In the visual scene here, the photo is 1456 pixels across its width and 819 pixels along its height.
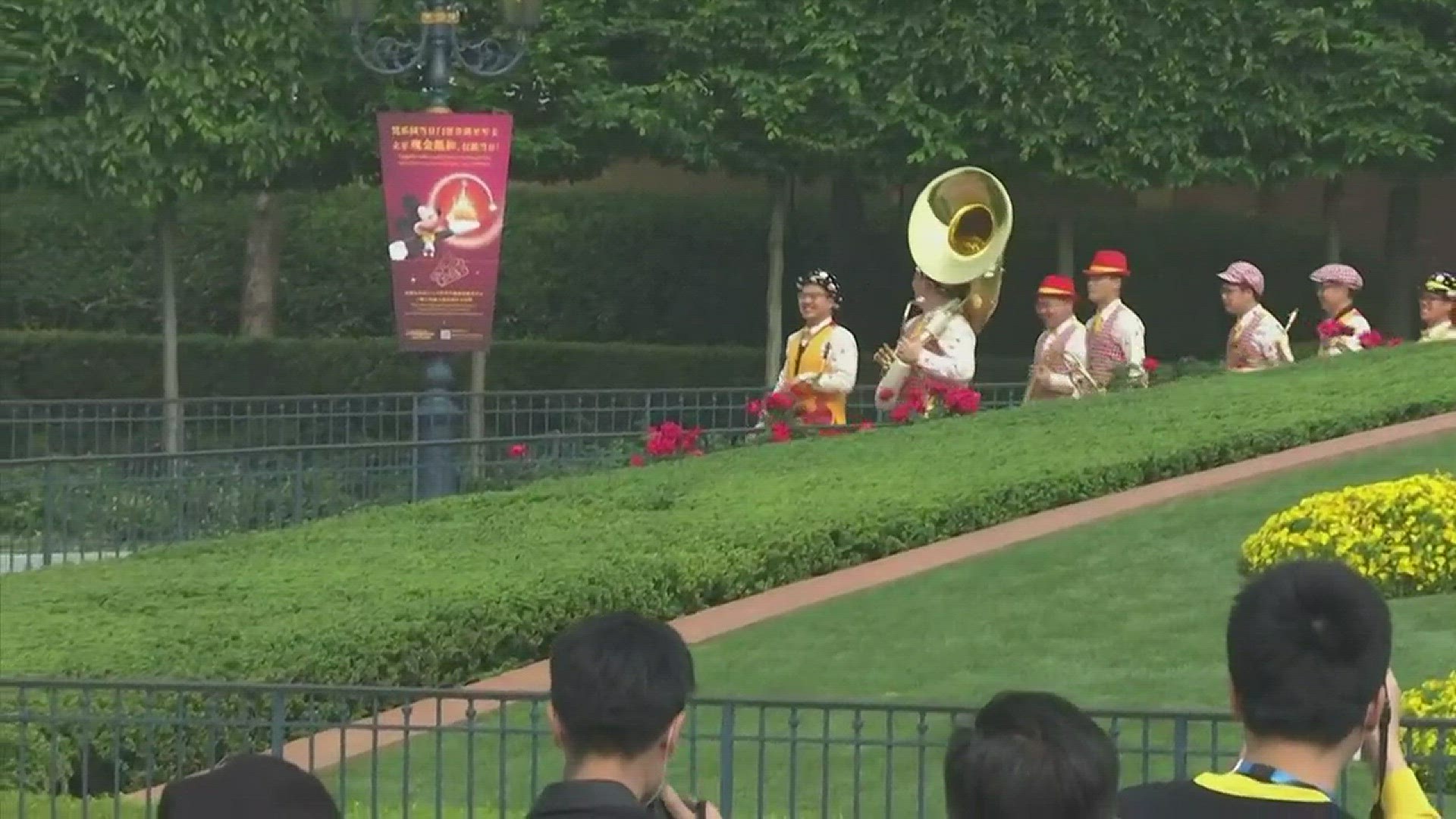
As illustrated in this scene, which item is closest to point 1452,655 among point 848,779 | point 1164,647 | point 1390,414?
point 1164,647

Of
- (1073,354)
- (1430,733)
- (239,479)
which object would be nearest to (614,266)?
(1073,354)

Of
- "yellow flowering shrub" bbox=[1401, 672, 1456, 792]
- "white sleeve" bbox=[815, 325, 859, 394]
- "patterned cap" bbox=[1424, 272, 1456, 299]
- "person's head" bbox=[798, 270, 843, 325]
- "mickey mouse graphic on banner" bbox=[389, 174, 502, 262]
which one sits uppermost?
"mickey mouse graphic on banner" bbox=[389, 174, 502, 262]

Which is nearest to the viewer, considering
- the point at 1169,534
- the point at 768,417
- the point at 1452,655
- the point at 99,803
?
the point at 99,803

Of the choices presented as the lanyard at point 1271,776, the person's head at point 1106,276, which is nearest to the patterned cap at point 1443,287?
the person's head at point 1106,276

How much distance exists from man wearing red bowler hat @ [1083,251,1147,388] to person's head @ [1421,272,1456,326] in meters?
2.04

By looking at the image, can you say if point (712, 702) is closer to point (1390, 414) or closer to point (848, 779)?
point (848, 779)

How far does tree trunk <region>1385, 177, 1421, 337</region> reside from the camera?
2347 cm

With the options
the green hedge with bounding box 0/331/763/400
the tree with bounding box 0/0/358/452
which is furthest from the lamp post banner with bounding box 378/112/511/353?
the green hedge with bounding box 0/331/763/400

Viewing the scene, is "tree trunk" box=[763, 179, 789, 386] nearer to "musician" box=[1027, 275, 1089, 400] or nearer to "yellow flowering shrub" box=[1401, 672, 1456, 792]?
"musician" box=[1027, 275, 1089, 400]

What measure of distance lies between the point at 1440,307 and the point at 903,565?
6600 millimetres

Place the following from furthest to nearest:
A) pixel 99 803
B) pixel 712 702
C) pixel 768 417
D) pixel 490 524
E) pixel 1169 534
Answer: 1. pixel 768 417
2. pixel 490 524
3. pixel 1169 534
4. pixel 99 803
5. pixel 712 702

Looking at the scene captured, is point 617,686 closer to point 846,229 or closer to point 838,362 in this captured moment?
point 838,362

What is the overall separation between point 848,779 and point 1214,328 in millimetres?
18351

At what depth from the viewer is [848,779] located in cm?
842
